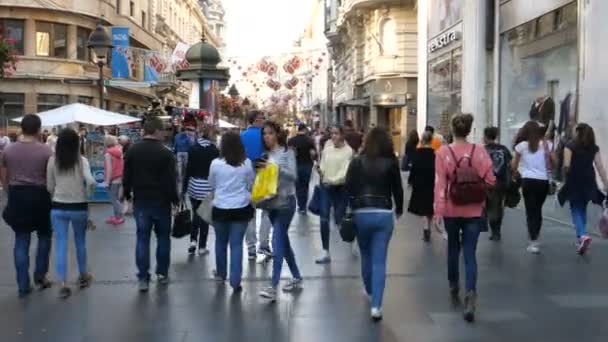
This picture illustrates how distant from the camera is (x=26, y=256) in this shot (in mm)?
7719

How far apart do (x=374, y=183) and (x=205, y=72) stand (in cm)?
1390

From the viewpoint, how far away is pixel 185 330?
6289mm

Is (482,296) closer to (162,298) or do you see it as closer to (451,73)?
(162,298)

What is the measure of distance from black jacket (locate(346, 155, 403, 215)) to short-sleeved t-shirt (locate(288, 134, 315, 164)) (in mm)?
6880

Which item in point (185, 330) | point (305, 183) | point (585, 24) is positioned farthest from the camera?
point (305, 183)

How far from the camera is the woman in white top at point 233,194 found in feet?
24.6

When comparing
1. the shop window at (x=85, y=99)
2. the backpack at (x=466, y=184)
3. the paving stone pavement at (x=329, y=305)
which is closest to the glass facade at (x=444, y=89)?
the paving stone pavement at (x=329, y=305)

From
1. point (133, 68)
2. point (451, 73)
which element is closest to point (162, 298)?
point (451, 73)

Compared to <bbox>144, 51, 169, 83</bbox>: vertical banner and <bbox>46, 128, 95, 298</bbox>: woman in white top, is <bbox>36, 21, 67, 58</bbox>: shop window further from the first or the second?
<bbox>46, 128, 95, 298</bbox>: woman in white top

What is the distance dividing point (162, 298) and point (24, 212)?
1597 mm

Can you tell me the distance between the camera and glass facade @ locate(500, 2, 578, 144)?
45.6 feet

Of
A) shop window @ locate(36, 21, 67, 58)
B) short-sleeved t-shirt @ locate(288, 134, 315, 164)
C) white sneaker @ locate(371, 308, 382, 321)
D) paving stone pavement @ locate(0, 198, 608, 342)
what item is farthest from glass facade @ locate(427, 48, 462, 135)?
shop window @ locate(36, 21, 67, 58)

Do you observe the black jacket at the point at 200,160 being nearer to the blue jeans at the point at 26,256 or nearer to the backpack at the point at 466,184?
the blue jeans at the point at 26,256

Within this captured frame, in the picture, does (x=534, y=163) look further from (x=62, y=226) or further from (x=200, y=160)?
(x=62, y=226)
